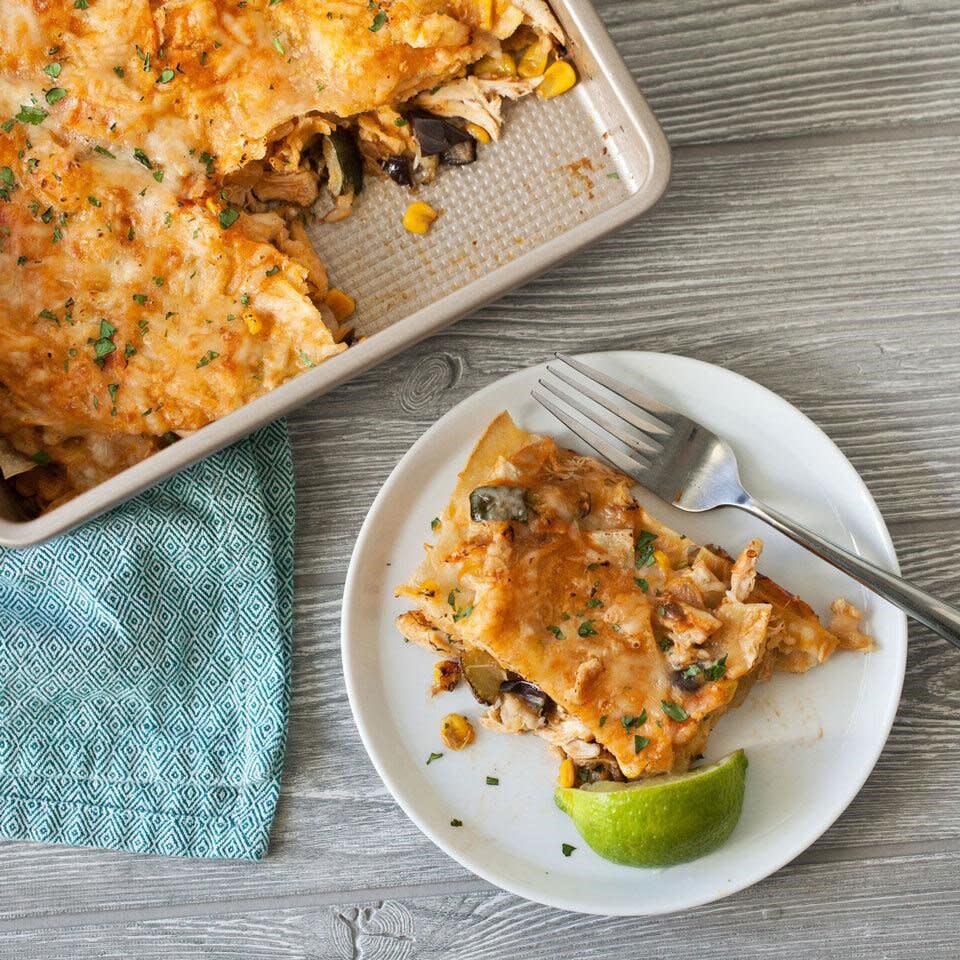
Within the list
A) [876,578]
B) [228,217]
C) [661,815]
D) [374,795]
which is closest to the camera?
[661,815]

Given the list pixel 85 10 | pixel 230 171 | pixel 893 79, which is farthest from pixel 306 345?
pixel 893 79

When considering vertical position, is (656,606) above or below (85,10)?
below

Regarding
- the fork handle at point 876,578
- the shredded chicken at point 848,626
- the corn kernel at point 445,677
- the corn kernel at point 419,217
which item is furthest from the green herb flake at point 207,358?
the shredded chicken at point 848,626

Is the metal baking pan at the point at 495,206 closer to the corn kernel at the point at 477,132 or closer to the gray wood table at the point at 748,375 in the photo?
the corn kernel at the point at 477,132

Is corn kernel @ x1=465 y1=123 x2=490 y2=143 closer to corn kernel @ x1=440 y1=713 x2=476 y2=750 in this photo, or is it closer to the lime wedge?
corn kernel @ x1=440 y1=713 x2=476 y2=750

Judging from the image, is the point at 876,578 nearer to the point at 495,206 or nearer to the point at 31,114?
the point at 495,206

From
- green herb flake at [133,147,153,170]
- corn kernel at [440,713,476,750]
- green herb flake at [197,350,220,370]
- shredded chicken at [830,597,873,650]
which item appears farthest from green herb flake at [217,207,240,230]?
shredded chicken at [830,597,873,650]

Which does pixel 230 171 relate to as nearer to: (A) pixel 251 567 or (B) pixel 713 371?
(A) pixel 251 567

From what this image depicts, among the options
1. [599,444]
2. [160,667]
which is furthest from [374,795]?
[599,444]
